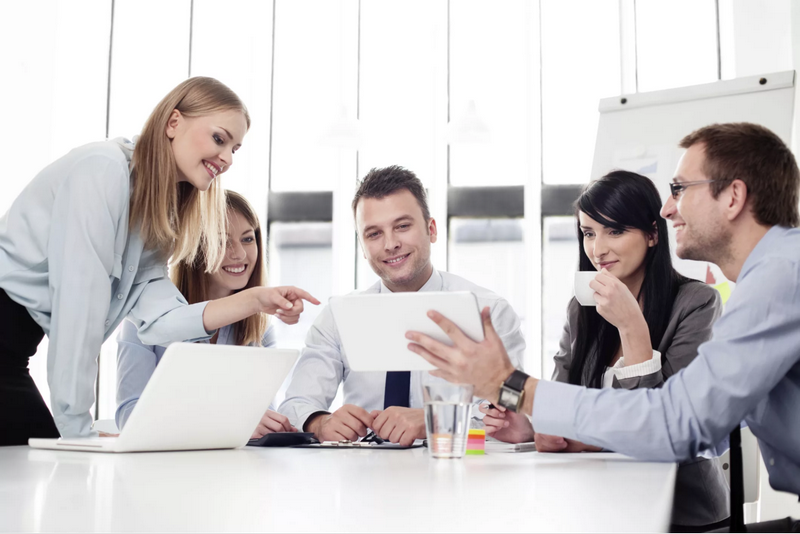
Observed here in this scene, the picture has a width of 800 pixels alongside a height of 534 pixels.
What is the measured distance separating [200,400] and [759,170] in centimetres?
112

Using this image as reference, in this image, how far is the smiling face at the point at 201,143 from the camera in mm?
→ 1908

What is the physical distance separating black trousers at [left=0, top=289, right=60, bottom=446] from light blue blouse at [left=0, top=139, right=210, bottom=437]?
0.09 feet

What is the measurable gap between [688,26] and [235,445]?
4.83 m

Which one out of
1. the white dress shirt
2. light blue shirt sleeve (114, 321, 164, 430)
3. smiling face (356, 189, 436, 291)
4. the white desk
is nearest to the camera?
the white desk

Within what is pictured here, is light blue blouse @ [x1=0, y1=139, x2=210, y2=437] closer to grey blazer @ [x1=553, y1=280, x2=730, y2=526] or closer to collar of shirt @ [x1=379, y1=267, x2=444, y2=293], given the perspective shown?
collar of shirt @ [x1=379, y1=267, x2=444, y2=293]

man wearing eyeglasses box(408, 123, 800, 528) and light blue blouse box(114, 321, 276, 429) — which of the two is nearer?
man wearing eyeglasses box(408, 123, 800, 528)

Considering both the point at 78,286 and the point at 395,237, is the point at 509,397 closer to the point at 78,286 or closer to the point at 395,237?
the point at 78,286

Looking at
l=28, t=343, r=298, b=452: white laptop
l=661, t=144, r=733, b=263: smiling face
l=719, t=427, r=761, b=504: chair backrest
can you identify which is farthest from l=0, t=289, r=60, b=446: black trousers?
l=719, t=427, r=761, b=504: chair backrest

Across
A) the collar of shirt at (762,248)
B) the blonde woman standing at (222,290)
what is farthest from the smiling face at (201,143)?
the collar of shirt at (762,248)

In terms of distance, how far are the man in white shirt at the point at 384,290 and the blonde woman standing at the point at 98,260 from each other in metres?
0.41

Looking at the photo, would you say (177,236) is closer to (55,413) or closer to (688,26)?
(55,413)

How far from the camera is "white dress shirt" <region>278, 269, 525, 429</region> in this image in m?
2.15

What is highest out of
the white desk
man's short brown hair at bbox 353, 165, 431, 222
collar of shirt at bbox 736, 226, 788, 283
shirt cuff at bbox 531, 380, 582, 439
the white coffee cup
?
man's short brown hair at bbox 353, 165, 431, 222

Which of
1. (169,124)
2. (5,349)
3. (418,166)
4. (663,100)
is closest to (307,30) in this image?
(418,166)
